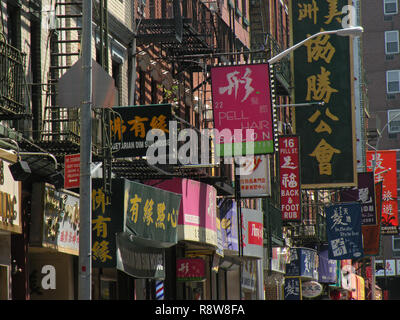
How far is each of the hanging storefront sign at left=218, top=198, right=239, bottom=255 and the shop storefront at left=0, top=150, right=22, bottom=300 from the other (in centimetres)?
1235

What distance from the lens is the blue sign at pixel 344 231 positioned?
42.1m

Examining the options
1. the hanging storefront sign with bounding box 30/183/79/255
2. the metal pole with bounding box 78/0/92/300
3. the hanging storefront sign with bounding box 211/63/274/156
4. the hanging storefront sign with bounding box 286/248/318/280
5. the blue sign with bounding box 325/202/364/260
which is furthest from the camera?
the hanging storefront sign with bounding box 286/248/318/280

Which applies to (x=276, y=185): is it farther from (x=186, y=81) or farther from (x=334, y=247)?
(x=186, y=81)

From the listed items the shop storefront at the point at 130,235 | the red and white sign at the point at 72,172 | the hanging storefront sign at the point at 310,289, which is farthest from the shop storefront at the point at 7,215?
the hanging storefront sign at the point at 310,289

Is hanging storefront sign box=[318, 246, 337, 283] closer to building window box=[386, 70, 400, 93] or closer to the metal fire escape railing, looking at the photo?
the metal fire escape railing

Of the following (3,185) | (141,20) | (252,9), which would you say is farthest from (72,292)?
(252,9)

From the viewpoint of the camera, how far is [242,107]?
2573 centimetres

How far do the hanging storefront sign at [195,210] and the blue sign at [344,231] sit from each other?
50.7ft

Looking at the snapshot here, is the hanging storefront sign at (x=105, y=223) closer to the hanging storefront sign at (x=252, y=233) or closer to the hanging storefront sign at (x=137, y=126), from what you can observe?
the hanging storefront sign at (x=137, y=126)

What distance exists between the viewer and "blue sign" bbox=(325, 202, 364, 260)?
42062 mm

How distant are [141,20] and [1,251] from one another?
32.6 feet

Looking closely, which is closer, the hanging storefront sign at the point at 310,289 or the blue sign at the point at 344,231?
the blue sign at the point at 344,231

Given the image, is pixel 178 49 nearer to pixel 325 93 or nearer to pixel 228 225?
pixel 228 225

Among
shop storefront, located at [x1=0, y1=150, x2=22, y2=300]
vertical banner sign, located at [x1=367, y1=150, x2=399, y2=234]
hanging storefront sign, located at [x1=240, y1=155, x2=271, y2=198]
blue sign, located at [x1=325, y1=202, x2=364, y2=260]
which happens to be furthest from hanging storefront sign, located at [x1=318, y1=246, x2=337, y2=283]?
shop storefront, located at [x1=0, y1=150, x2=22, y2=300]
